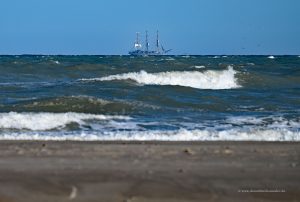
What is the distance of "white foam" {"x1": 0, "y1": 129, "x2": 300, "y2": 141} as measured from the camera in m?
7.68

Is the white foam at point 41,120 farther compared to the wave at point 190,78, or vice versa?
the wave at point 190,78

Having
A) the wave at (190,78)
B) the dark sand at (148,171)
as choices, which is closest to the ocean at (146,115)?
the dark sand at (148,171)

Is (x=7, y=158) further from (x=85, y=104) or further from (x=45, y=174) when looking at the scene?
(x=85, y=104)

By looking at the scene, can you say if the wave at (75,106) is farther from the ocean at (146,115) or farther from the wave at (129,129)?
the wave at (129,129)

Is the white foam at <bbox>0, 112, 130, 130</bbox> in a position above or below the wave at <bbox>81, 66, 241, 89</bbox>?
above

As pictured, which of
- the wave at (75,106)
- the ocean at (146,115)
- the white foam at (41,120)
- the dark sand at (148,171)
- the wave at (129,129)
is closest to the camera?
the dark sand at (148,171)

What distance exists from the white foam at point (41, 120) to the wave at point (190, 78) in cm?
1143

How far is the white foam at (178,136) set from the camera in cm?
768

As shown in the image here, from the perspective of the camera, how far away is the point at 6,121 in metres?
9.20

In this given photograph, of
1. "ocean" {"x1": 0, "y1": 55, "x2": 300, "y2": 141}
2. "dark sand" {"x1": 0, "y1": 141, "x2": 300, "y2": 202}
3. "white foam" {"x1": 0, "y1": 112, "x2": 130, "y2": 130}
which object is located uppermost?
"dark sand" {"x1": 0, "y1": 141, "x2": 300, "y2": 202}

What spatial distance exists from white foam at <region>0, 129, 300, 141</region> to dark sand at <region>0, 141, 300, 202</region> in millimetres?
577

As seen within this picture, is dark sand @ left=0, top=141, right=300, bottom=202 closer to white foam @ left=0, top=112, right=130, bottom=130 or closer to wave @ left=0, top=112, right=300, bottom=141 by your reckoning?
wave @ left=0, top=112, right=300, bottom=141

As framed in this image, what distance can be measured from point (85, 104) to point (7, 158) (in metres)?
5.94

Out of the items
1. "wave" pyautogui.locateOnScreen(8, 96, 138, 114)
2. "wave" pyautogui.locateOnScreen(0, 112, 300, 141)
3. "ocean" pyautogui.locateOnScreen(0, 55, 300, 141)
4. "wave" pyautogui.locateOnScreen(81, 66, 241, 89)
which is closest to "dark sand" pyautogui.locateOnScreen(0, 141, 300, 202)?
"wave" pyautogui.locateOnScreen(0, 112, 300, 141)
